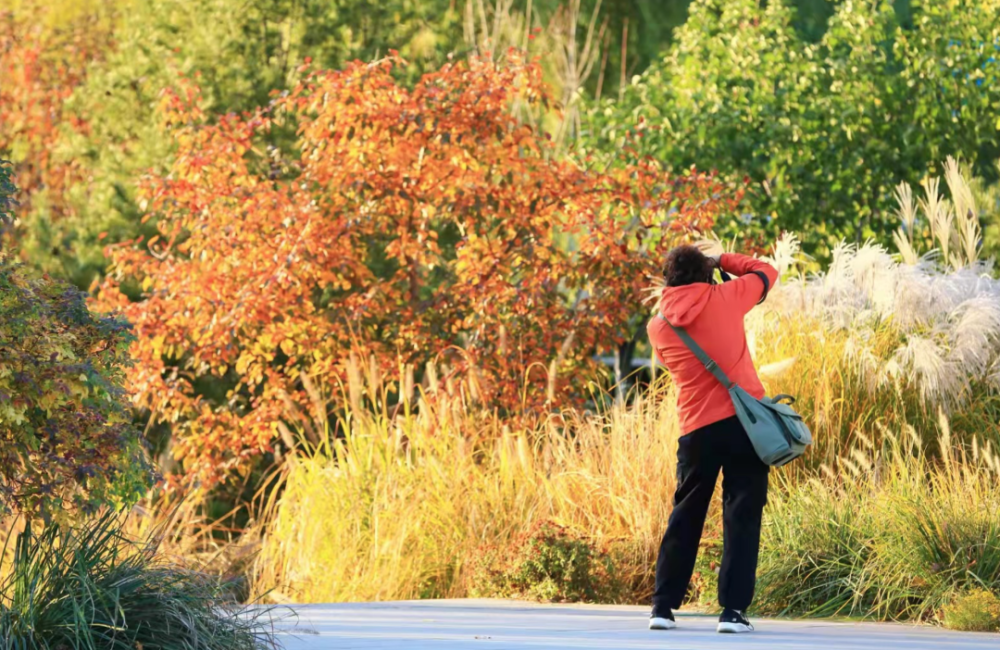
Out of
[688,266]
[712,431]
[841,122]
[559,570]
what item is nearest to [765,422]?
[712,431]

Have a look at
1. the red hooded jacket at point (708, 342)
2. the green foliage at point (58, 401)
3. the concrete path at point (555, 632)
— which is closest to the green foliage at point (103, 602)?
the green foliage at point (58, 401)

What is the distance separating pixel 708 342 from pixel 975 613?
1.84 metres

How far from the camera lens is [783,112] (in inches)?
561

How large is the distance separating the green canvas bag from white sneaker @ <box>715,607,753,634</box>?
0.74 m

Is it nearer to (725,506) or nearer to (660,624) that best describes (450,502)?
(660,624)

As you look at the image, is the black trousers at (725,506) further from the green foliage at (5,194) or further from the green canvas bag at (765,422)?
the green foliage at (5,194)

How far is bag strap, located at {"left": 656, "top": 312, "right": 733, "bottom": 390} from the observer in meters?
6.93

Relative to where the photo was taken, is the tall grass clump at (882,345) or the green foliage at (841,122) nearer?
the tall grass clump at (882,345)

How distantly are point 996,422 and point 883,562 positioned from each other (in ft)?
8.25

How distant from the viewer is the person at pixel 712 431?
6977mm

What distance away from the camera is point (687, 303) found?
7039 millimetres

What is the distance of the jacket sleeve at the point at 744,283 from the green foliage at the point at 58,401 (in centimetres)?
276

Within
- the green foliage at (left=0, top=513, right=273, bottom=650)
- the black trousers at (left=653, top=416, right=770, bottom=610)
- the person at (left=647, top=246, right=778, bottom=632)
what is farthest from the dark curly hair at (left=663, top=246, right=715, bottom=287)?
the green foliage at (left=0, top=513, right=273, bottom=650)

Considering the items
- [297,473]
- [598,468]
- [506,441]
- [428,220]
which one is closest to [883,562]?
[598,468]
